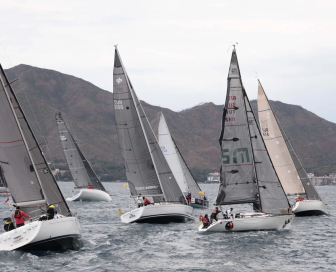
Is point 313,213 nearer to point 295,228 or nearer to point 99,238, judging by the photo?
point 295,228

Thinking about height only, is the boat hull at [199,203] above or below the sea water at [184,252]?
above

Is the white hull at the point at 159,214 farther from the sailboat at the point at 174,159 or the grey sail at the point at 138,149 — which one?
the sailboat at the point at 174,159

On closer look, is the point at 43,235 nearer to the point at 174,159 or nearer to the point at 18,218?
the point at 18,218

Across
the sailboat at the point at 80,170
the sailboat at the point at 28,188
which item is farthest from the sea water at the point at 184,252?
→ the sailboat at the point at 80,170

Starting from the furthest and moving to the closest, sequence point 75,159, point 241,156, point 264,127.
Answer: point 75,159 → point 264,127 → point 241,156

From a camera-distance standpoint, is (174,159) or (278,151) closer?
(278,151)

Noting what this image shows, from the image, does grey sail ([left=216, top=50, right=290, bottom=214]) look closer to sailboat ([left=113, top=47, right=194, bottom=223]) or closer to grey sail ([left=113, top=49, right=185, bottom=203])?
sailboat ([left=113, top=47, right=194, bottom=223])

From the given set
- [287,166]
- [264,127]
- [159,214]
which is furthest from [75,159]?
[159,214]

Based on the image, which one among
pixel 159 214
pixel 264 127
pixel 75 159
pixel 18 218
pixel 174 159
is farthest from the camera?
pixel 75 159

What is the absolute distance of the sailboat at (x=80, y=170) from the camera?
208 ft

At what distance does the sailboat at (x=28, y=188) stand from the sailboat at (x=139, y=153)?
1166 cm

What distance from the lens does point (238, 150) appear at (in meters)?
31.1

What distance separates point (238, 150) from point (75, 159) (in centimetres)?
3711

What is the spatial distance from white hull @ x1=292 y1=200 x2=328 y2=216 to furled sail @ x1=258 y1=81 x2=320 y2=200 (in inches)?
38.6
